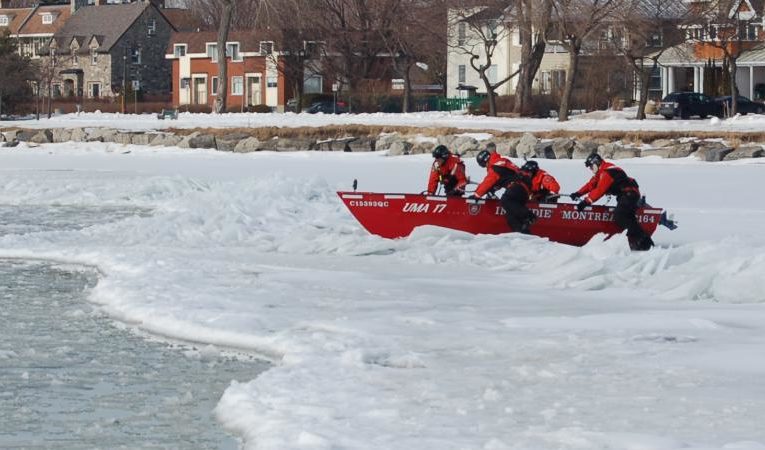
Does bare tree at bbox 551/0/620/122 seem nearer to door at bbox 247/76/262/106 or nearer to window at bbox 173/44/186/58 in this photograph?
door at bbox 247/76/262/106

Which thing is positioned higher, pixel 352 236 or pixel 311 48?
pixel 311 48

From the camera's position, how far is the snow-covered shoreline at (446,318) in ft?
29.0

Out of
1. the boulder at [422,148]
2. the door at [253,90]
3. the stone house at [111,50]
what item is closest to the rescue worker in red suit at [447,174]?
the boulder at [422,148]

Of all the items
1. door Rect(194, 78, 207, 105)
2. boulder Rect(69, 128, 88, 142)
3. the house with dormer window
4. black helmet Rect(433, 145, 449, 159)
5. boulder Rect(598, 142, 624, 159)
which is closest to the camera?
black helmet Rect(433, 145, 449, 159)

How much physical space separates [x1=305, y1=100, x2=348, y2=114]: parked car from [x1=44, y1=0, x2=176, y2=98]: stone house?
29176 millimetres

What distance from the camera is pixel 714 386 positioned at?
31.9ft

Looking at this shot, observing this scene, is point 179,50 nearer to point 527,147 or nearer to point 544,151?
point 527,147

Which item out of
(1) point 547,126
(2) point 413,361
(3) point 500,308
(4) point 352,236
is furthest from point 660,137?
(2) point 413,361

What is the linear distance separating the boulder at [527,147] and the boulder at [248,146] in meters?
8.37

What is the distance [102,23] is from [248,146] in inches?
2208

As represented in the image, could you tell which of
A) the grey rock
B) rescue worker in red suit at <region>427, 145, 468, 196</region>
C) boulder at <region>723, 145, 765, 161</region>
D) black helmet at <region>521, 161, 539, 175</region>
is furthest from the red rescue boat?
the grey rock

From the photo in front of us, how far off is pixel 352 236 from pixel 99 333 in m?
6.69

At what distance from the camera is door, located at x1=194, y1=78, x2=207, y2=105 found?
8512 cm

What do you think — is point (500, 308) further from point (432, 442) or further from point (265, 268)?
point (432, 442)
